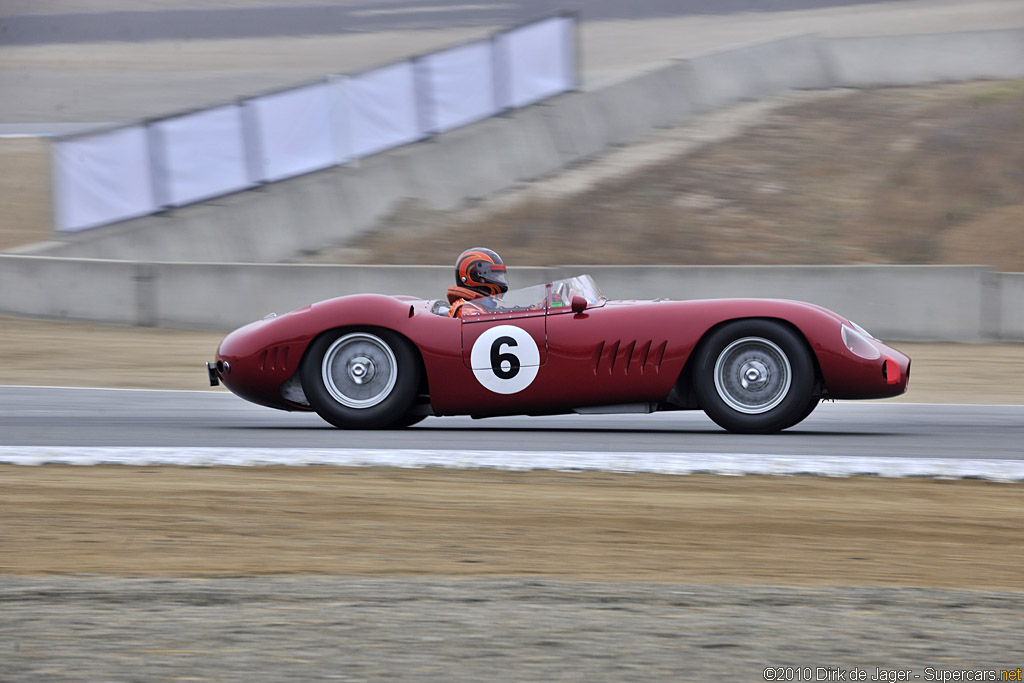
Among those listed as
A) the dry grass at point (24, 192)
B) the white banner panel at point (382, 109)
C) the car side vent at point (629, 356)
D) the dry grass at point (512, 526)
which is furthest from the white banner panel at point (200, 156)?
the car side vent at point (629, 356)

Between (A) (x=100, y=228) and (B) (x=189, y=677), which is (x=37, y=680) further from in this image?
(A) (x=100, y=228)

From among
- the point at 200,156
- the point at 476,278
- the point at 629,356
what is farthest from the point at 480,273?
the point at 200,156

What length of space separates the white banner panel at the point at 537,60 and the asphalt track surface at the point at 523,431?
13.6 metres

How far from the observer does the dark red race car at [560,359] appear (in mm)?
7238

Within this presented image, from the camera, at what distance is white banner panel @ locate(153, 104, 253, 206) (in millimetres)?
17750

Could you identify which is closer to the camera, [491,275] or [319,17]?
[491,275]

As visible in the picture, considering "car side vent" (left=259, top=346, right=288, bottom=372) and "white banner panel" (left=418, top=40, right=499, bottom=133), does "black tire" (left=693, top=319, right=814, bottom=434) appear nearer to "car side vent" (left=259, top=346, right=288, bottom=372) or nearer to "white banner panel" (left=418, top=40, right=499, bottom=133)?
"car side vent" (left=259, top=346, right=288, bottom=372)

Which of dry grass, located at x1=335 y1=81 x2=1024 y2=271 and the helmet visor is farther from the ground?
dry grass, located at x1=335 y1=81 x2=1024 y2=271

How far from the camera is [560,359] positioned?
739 cm

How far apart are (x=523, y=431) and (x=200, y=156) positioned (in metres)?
11.6

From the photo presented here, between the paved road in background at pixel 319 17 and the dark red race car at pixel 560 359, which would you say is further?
the paved road in background at pixel 319 17

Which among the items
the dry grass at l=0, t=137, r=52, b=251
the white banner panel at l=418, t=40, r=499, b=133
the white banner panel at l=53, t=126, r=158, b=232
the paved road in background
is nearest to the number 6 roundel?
the white banner panel at l=53, t=126, r=158, b=232

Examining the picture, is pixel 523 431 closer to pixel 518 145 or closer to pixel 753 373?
pixel 753 373

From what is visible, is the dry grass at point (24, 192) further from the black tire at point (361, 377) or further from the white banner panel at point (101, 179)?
the black tire at point (361, 377)
